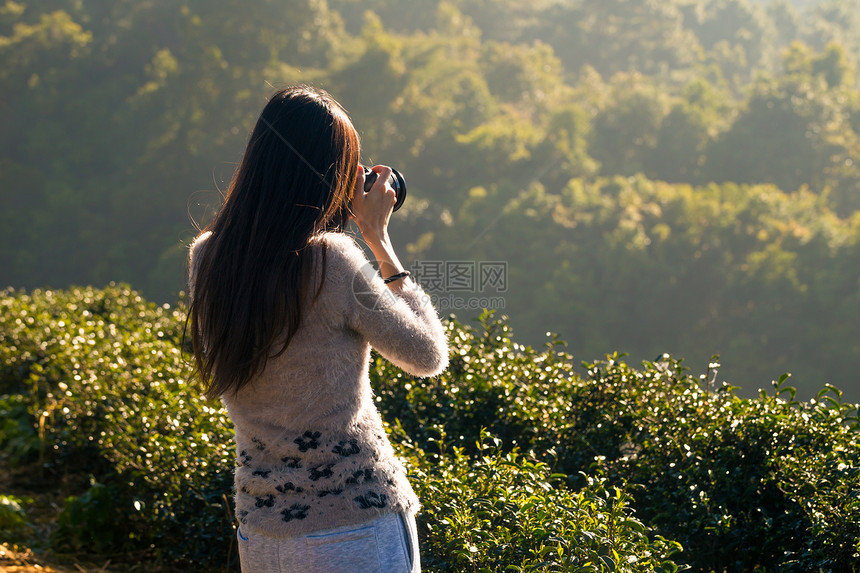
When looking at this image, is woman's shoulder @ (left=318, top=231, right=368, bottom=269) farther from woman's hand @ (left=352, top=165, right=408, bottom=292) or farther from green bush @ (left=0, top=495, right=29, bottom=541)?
green bush @ (left=0, top=495, right=29, bottom=541)

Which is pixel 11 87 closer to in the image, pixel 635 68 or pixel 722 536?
pixel 635 68

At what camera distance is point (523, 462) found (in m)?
2.23

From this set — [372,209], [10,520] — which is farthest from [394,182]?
[10,520]

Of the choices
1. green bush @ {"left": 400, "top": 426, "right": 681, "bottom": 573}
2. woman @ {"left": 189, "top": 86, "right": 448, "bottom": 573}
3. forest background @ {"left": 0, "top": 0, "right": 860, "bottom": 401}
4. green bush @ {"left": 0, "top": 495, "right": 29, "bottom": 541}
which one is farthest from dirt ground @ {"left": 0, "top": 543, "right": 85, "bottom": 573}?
forest background @ {"left": 0, "top": 0, "right": 860, "bottom": 401}

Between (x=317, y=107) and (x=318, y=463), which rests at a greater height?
(x=317, y=107)

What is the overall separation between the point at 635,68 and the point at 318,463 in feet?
190

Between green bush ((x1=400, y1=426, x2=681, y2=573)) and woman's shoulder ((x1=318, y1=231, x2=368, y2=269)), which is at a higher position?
woman's shoulder ((x1=318, y1=231, x2=368, y2=269))

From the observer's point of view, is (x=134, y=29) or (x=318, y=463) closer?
(x=318, y=463)

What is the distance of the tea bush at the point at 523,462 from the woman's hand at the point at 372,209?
828 mm

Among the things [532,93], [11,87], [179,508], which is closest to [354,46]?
[532,93]

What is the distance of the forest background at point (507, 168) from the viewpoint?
26.9 meters

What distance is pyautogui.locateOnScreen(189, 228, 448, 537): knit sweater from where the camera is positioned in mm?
1431

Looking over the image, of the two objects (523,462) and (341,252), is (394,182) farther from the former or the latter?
(523,462)

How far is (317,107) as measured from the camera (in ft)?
4.83
